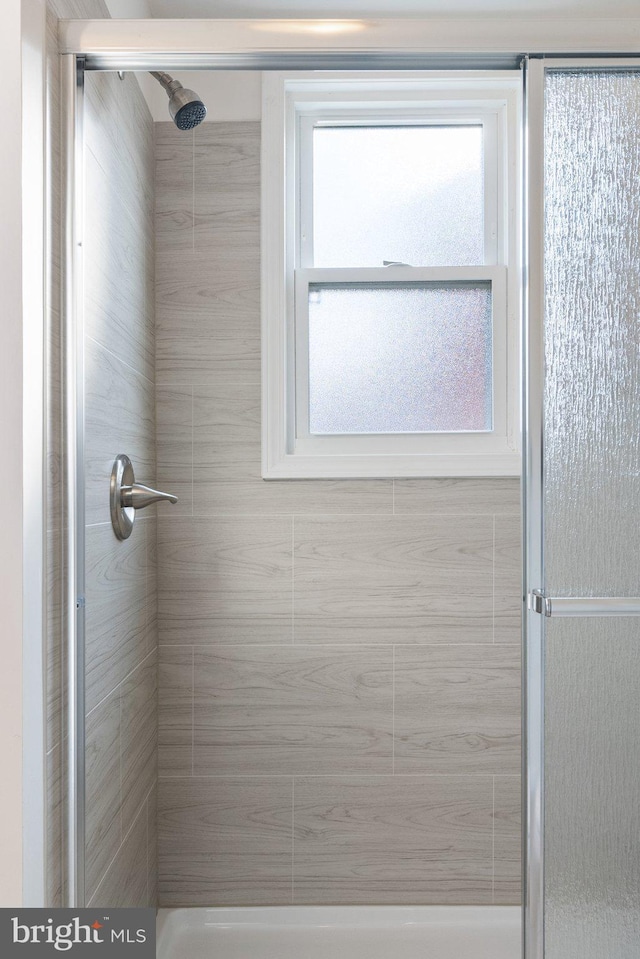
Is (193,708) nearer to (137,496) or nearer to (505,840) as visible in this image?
(137,496)

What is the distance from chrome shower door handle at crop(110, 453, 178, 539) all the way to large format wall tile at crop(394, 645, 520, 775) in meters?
0.74

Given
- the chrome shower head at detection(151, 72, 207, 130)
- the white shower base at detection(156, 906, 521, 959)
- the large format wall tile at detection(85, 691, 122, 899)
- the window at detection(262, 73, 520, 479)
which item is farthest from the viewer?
the window at detection(262, 73, 520, 479)

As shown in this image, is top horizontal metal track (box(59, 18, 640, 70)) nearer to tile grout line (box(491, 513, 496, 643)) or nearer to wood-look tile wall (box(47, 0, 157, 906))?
wood-look tile wall (box(47, 0, 157, 906))

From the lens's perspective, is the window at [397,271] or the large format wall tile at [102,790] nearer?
the large format wall tile at [102,790]

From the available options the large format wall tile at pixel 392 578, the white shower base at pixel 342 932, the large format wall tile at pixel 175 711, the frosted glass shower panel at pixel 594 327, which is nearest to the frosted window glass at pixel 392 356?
the large format wall tile at pixel 392 578

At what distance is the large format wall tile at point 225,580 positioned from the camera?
5.92 ft

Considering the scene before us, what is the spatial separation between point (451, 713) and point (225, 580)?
0.64m

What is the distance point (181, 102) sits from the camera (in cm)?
137

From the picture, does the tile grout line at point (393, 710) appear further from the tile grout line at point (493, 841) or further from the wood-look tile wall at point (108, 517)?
the wood-look tile wall at point (108, 517)

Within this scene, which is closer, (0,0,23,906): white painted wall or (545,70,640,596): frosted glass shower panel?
(0,0,23,906): white painted wall

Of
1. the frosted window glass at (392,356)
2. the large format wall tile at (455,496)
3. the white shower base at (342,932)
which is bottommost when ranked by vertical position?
the white shower base at (342,932)

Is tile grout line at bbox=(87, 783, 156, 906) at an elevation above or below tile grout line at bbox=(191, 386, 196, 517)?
below

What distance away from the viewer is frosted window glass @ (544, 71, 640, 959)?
1.04 meters

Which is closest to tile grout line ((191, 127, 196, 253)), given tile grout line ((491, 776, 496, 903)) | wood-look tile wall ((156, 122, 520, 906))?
wood-look tile wall ((156, 122, 520, 906))
